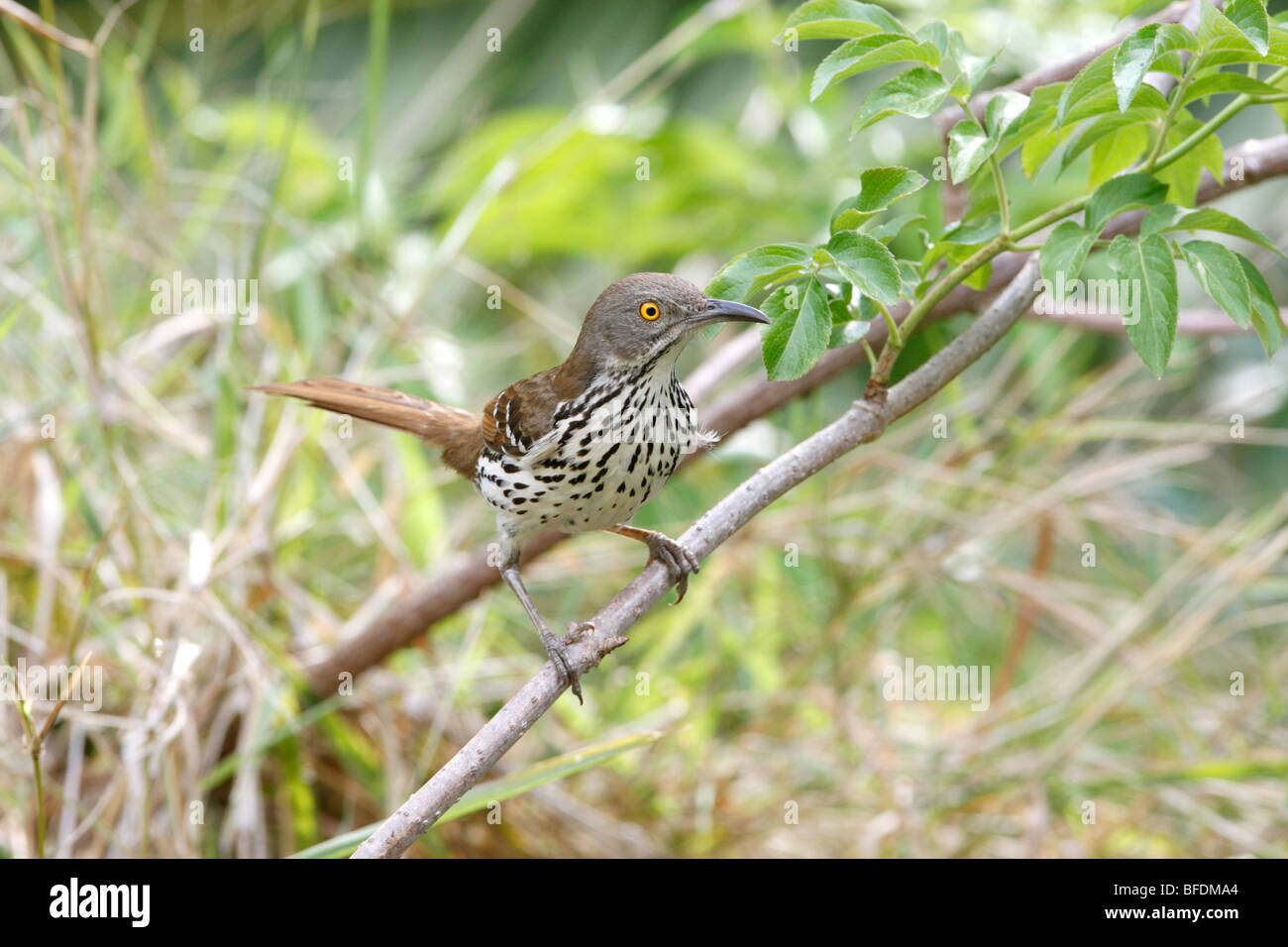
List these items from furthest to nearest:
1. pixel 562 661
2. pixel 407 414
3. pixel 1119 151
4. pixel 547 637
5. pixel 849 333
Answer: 1. pixel 407 414
2. pixel 547 637
3. pixel 562 661
4. pixel 1119 151
5. pixel 849 333

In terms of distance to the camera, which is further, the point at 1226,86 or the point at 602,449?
the point at 602,449

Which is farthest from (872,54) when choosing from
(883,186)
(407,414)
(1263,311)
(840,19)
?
(407,414)

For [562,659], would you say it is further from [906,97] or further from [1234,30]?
[1234,30]

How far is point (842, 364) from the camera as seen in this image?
2.92m

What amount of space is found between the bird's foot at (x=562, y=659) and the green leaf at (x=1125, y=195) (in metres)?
1.05

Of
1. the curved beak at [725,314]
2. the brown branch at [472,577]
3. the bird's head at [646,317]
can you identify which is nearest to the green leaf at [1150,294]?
the curved beak at [725,314]

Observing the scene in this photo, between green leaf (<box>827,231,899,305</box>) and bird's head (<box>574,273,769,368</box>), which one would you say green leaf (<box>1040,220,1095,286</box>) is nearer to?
green leaf (<box>827,231,899,305</box>)

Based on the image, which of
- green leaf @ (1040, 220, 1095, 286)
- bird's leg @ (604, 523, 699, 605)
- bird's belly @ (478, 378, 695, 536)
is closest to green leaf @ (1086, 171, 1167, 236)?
green leaf @ (1040, 220, 1095, 286)

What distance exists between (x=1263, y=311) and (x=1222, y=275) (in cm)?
10

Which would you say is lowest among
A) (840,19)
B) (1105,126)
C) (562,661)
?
(562,661)

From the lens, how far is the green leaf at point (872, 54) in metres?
1.62

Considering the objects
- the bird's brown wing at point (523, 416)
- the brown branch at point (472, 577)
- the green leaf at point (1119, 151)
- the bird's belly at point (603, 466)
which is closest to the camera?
the green leaf at point (1119, 151)

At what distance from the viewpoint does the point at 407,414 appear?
2822 millimetres

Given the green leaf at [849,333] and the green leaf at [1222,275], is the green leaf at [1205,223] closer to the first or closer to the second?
the green leaf at [1222,275]
